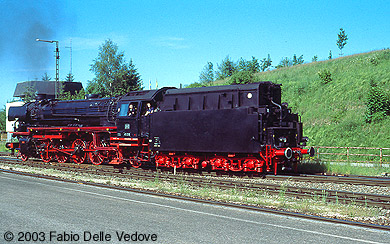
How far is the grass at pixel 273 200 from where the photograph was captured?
9.12 m

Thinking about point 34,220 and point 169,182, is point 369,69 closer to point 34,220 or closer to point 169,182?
point 169,182

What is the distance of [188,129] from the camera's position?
1703 centimetres

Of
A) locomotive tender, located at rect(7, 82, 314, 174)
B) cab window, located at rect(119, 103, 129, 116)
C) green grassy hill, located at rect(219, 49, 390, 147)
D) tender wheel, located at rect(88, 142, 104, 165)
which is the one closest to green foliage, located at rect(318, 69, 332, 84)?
green grassy hill, located at rect(219, 49, 390, 147)

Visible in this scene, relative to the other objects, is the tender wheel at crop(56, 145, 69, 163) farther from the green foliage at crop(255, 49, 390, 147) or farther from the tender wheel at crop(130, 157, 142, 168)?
the green foliage at crop(255, 49, 390, 147)

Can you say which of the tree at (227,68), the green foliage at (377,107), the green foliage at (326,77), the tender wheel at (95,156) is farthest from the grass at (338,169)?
the tree at (227,68)

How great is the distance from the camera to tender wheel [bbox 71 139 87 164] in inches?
828

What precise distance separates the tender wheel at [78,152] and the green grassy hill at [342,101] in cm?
1641

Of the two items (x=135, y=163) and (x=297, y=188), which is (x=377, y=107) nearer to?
(x=135, y=163)

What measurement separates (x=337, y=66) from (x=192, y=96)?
31953 millimetres

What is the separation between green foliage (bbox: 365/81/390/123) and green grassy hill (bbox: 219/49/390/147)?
0.37m

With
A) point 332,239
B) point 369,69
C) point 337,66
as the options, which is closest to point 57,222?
point 332,239

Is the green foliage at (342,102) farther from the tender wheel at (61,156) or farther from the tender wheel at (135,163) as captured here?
the tender wheel at (61,156)

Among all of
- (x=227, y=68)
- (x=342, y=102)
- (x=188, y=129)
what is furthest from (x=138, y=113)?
(x=227, y=68)

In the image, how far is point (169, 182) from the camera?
14.6 metres
